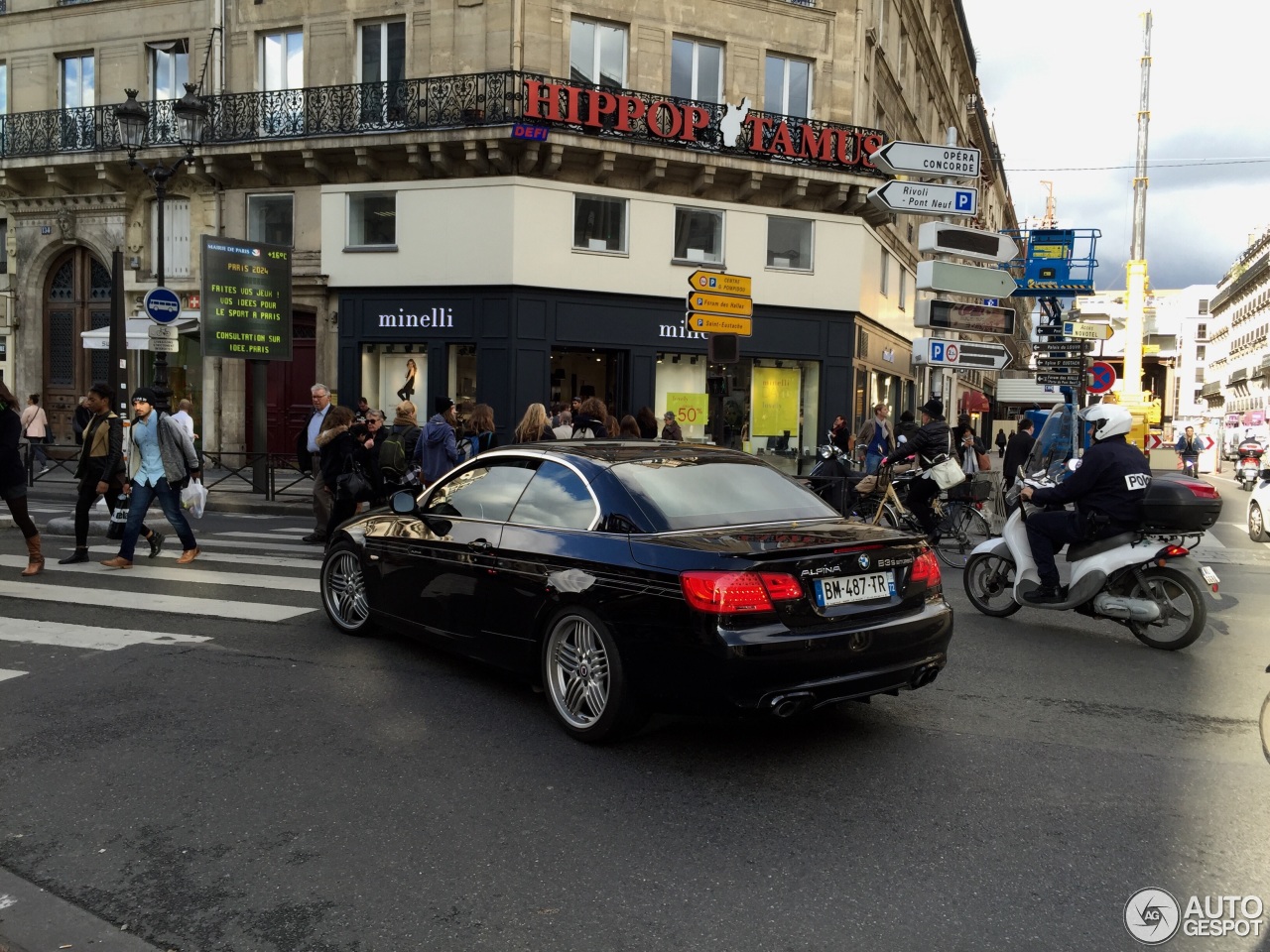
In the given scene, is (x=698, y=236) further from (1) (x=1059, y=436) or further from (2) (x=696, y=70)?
(1) (x=1059, y=436)

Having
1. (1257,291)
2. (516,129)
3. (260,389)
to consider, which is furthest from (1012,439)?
(1257,291)

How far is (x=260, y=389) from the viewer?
17516 millimetres

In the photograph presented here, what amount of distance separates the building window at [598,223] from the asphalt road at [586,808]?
1563 centimetres

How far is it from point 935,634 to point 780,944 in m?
2.22

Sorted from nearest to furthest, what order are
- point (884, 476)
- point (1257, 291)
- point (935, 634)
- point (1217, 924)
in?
point (1217, 924) < point (935, 634) < point (884, 476) < point (1257, 291)

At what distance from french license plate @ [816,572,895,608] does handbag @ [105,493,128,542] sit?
32.0ft

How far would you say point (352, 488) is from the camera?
10.3 meters

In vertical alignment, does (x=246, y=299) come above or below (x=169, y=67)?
below

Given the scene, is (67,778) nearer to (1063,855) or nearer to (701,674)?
(701,674)

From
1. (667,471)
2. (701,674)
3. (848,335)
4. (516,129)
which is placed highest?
(516,129)

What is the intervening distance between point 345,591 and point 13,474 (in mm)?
4156

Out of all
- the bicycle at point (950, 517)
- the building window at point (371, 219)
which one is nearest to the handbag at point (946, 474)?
the bicycle at point (950, 517)

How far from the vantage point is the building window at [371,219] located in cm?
2150

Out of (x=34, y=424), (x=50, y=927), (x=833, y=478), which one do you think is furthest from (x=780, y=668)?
(x=34, y=424)
